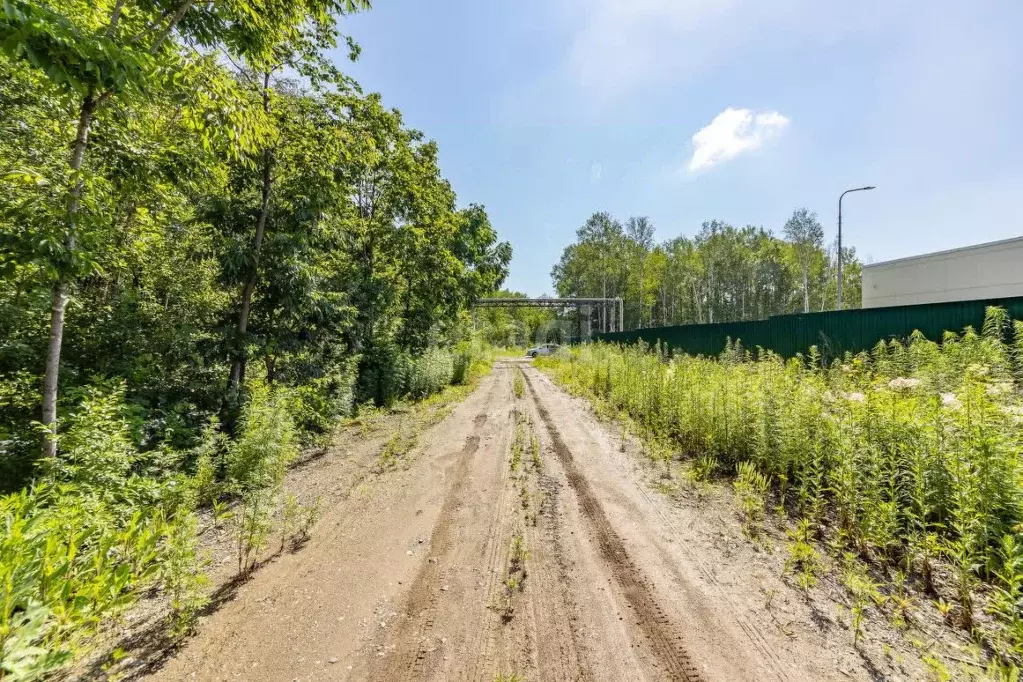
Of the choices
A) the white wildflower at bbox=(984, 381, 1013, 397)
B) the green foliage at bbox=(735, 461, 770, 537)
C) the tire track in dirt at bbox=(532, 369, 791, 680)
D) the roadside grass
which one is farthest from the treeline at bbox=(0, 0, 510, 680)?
the white wildflower at bbox=(984, 381, 1013, 397)

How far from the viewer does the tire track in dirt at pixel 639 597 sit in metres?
2.35

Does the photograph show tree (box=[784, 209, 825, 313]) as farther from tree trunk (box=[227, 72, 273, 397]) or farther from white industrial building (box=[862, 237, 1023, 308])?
tree trunk (box=[227, 72, 273, 397])

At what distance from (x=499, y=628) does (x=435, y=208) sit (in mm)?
15158

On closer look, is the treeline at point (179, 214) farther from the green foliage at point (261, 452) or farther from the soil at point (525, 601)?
the soil at point (525, 601)

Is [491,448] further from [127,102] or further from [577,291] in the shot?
[577,291]

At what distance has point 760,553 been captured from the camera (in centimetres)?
355

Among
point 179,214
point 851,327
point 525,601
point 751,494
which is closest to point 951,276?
point 851,327

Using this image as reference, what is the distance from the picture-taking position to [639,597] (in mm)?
2963

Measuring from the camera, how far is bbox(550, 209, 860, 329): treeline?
40.7 meters

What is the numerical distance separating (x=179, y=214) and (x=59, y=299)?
5144 millimetres

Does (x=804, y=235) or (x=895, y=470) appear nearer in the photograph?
(x=895, y=470)

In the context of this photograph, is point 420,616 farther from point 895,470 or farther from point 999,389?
point 999,389

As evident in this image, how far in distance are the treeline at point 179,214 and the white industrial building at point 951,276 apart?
19.7 m

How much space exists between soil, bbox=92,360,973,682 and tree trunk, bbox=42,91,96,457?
2.31 metres
